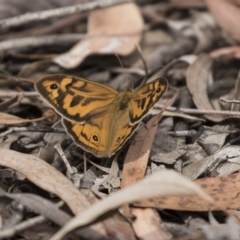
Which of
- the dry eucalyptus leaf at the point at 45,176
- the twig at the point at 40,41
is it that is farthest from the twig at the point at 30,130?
the twig at the point at 40,41

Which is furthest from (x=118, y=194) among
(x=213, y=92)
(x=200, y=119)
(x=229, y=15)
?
(x=229, y=15)

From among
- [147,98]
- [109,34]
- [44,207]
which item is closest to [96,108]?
[147,98]

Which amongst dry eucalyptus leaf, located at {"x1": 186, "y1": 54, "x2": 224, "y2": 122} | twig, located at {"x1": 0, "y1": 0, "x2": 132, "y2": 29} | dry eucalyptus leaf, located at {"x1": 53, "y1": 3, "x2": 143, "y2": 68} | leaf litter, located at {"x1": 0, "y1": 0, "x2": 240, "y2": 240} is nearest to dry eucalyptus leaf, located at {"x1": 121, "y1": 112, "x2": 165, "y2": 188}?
leaf litter, located at {"x1": 0, "y1": 0, "x2": 240, "y2": 240}

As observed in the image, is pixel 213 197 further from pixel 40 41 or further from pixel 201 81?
pixel 40 41

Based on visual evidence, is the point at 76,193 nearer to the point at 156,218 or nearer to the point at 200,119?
the point at 156,218

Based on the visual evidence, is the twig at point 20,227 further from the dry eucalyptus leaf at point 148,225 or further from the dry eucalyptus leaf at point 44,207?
the dry eucalyptus leaf at point 148,225

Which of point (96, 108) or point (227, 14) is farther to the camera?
point (227, 14)

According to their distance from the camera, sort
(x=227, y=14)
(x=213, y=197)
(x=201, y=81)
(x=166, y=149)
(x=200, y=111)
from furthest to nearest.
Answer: (x=227, y=14), (x=201, y=81), (x=200, y=111), (x=166, y=149), (x=213, y=197)

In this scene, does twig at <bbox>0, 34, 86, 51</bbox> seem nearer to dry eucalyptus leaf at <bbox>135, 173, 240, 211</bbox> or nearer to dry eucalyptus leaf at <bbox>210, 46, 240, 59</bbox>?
dry eucalyptus leaf at <bbox>210, 46, 240, 59</bbox>
